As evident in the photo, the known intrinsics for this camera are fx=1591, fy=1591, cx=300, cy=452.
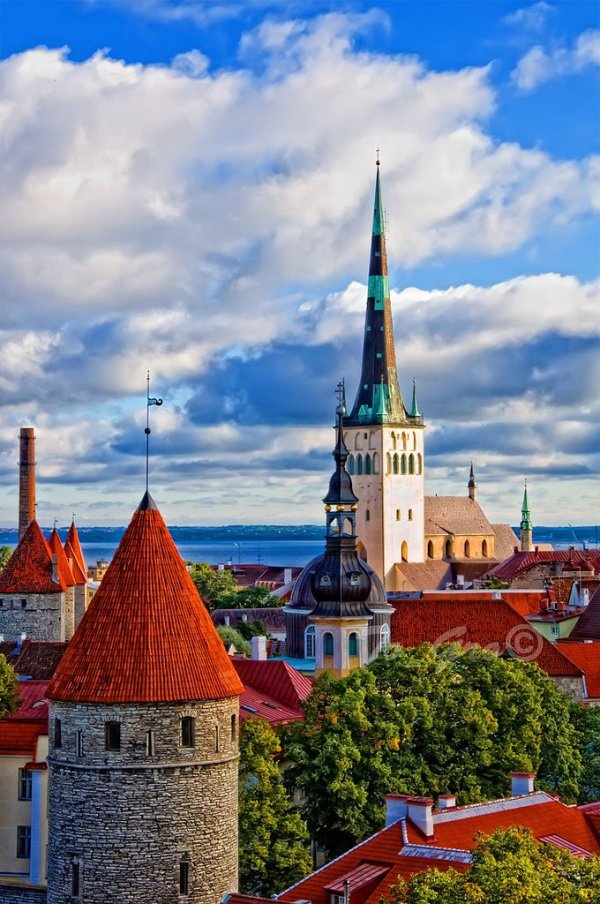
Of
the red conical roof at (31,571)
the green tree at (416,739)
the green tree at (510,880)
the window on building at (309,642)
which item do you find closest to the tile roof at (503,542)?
the red conical roof at (31,571)

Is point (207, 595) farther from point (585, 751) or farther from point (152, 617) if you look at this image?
point (152, 617)

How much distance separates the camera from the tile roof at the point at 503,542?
16975 centimetres

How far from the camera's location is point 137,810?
29.8 meters

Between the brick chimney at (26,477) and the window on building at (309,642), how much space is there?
131ft

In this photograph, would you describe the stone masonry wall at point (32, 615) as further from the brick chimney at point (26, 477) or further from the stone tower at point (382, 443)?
the stone tower at point (382, 443)

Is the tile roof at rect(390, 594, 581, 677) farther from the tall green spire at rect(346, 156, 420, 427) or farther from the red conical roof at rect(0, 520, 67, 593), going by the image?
the tall green spire at rect(346, 156, 420, 427)

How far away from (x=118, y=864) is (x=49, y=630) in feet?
162

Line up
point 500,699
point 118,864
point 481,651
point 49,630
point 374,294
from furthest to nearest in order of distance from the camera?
1. point 374,294
2. point 49,630
3. point 481,651
4. point 500,699
5. point 118,864

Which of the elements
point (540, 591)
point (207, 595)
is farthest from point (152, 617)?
point (207, 595)

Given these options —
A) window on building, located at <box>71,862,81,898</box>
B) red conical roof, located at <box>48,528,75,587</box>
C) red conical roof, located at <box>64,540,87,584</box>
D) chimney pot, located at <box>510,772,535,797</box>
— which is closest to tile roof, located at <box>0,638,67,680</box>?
red conical roof, located at <box>48,528,75,587</box>

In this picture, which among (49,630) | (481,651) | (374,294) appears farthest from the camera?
(374,294)

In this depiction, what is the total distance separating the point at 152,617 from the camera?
104ft

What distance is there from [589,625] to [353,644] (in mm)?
15849

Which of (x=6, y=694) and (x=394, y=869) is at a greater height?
(x=6, y=694)
